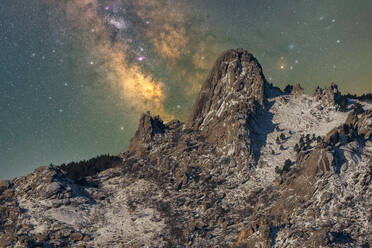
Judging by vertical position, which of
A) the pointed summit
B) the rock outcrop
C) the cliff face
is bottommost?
the cliff face

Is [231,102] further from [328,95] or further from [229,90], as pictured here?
[328,95]

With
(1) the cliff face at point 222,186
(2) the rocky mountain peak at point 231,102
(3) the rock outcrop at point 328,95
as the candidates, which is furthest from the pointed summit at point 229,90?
(3) the rock outcrop at point 328,95

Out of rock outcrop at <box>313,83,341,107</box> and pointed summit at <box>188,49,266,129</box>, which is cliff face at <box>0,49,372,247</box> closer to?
rock outcrop at <box>313,83,341,107</box>

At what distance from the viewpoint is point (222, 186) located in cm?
7638

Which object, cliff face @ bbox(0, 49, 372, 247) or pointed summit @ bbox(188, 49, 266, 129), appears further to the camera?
pointed summit @ bbox(188, 49, 266, 129)

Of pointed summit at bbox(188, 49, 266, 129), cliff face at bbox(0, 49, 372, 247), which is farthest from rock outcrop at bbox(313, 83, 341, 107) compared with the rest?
pointed summit at bbox(188, 49, 266, 129)

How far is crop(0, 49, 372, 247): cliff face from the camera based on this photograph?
179ft

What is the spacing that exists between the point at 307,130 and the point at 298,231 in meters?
48.5

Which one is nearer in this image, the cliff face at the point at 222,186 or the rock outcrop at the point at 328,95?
the cliff face at the point at 222,186

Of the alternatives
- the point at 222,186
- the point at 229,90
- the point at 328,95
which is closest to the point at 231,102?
the point at 229,90

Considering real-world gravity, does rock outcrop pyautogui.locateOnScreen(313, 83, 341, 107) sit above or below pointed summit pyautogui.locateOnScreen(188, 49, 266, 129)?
below

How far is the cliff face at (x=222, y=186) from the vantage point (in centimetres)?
5456

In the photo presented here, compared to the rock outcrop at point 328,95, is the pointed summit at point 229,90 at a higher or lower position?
higher

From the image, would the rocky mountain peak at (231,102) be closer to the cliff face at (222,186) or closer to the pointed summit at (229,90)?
the pointed summit at (229,90)
